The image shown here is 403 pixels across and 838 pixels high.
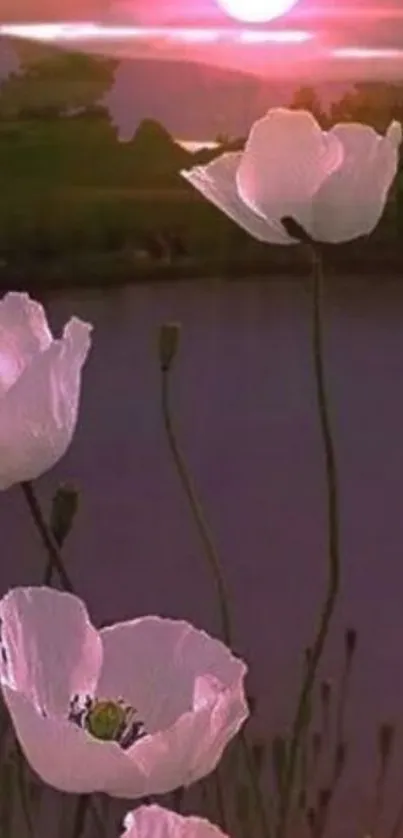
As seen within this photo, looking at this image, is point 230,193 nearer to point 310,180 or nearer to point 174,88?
point 310,180

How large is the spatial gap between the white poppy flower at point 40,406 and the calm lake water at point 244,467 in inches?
12.7

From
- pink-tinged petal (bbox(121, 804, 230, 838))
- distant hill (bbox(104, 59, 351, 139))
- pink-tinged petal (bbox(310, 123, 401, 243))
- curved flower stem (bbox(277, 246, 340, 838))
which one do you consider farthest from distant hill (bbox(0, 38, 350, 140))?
pink-tinged petal (bbox(121, 804, 230, 838))

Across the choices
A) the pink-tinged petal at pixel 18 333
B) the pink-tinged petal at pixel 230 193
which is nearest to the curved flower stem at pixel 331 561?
the pink-tinged petal at pixel 230 193

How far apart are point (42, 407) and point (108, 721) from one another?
93mm

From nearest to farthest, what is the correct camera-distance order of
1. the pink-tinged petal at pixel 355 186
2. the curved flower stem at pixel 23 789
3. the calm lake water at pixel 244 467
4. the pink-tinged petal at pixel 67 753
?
the pink-tinged petal at pixel 67 753 < the pink-tinged petal at pixel 355 186 < the curved flower stem at pixel 23 789 < the calm lake water at pixel 244 467

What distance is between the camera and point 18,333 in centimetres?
45

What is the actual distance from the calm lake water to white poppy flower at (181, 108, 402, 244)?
0.76 feet

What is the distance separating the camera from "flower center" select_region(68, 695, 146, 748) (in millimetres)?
416

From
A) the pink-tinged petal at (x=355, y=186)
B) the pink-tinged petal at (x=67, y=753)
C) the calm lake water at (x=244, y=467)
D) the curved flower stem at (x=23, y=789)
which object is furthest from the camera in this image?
the calm lake water at (x=244, y=467)

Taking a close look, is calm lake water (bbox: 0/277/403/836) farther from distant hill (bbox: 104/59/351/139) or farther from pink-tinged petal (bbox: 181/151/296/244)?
pink-tinged petal (bbox: 181/151/296/244)

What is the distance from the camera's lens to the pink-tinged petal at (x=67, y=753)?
0.38 meters

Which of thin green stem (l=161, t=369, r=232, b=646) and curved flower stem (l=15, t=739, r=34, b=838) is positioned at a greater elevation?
thin green stem (l=161, t=369, r=232, b=646)

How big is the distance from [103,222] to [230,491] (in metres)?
0.16

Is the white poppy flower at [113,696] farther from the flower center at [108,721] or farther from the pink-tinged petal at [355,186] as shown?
the pink-tinged petal at [355,186]
